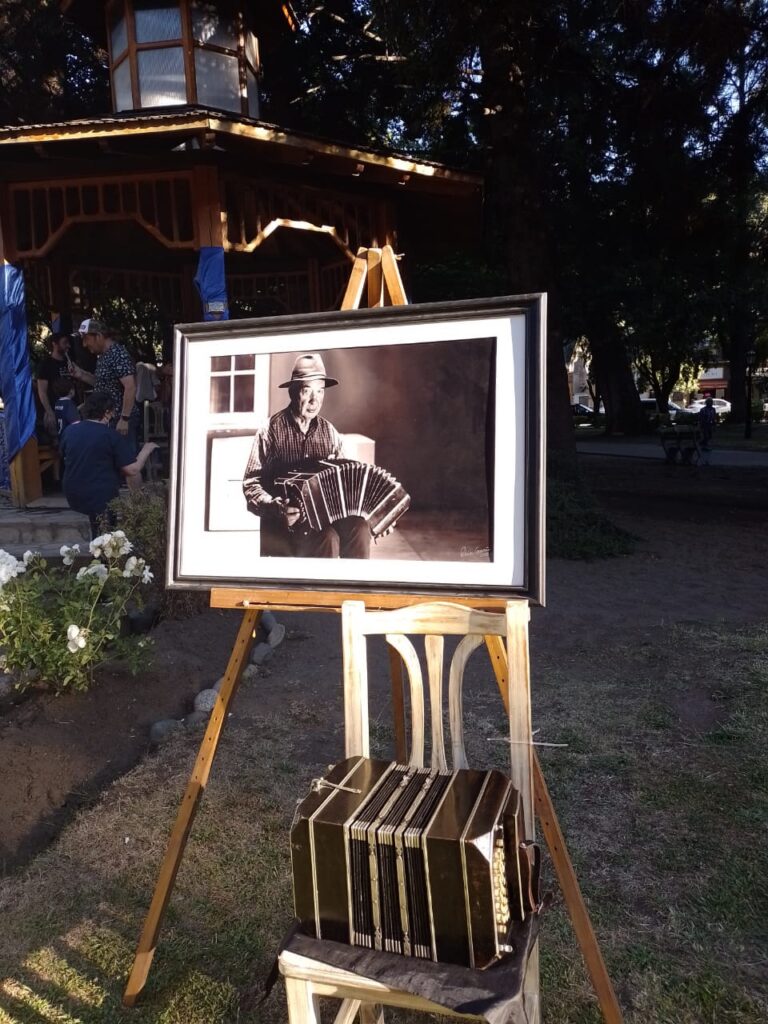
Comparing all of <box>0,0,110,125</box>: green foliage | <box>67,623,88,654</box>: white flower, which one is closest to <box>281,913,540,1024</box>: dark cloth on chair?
<box>67,623,88,654</box>: white flower

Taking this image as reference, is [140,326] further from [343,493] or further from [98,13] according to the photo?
[343,493]

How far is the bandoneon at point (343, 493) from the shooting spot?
2.36m

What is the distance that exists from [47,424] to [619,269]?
8.23 m

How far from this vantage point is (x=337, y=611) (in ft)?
7.83

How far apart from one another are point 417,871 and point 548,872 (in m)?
1.58

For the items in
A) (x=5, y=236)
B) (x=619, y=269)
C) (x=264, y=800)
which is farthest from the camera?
(x=619, y=269)

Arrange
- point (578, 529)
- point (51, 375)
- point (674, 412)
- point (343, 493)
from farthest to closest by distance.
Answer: point (674, 412) → point (51, 375) → point (578, 529) → point (343, 493)

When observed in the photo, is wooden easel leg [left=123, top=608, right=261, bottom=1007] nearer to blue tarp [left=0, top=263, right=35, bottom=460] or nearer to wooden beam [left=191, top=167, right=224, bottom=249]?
wooden beam [left=191, top=167, right=224, bottom=249]

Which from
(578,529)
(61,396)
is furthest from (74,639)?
(61,396)

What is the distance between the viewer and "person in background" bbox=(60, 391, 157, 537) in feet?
18.3

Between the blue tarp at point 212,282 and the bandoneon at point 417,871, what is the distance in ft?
21.2

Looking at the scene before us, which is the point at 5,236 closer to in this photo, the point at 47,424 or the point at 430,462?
the point at 47,424

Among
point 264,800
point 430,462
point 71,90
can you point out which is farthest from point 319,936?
point 71,90

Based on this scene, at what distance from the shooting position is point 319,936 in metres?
1.80
